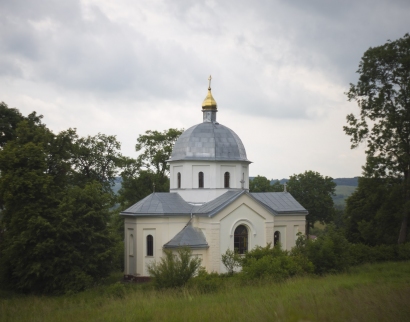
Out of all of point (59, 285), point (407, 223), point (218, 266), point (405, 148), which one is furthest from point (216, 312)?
point (407, 223)

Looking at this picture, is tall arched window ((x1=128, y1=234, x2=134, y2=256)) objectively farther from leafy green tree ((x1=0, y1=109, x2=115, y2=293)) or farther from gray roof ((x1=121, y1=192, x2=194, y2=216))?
leafy green tree ((x1=0, y1=109, x2=115, y2=293))

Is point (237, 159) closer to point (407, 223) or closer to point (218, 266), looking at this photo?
point (218, 266)

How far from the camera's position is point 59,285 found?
26.1 m

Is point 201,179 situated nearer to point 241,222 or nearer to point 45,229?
point 241,222

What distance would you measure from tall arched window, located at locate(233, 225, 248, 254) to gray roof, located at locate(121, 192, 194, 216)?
10.1 feet

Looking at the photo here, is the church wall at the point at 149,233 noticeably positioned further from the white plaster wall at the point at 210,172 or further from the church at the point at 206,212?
the white plaster wall at the point at 210,172

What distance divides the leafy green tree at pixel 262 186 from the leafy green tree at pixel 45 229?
99.8 feet

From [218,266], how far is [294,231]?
792 cm

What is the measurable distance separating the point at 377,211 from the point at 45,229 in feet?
→ 70.5

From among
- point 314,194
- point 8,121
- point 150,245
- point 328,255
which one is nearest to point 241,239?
point 150,245

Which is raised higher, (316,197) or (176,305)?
(316,197)

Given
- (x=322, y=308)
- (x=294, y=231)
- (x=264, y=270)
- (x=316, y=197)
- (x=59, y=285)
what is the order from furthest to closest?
(x=316, y=197)
(x=294, y=231)
(x=59, y=285)
(x=264, y=270)
(x=322, y=308)

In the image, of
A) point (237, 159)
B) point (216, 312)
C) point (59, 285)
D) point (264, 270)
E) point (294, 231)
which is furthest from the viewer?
point (294, 231)

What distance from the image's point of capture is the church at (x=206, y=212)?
3077cm
